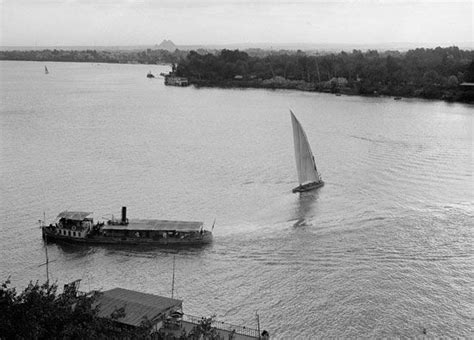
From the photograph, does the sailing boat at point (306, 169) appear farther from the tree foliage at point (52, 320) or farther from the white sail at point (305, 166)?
the tree foliage at point (52, 320)

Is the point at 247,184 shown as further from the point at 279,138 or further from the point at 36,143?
the point at 36,143

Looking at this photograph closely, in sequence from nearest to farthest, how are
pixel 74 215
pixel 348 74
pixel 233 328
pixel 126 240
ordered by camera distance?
pixel 233 328, pixel 126 240, pixel 74 215, pixel 348 74

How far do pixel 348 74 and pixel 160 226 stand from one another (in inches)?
1812

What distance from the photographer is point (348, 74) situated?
5762cm

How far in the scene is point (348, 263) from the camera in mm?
12922

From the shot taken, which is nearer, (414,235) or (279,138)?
(414,235)

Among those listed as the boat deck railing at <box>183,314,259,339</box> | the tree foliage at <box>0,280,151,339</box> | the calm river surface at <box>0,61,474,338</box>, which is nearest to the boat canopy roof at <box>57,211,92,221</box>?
the calm river surface at <box>0,61,474,338</box>

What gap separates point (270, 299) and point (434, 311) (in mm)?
3005

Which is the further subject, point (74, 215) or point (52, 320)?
point (74, 215)

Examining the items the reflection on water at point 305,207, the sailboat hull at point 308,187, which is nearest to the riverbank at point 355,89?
the sailboat hull at point 308,187

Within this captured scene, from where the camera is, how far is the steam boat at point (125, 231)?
14.3 meters

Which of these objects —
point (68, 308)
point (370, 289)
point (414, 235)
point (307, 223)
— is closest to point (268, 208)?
point (307, 223)

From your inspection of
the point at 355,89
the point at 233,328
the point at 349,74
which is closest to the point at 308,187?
the point at 233,328

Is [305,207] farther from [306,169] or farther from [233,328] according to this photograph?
[233,328]
